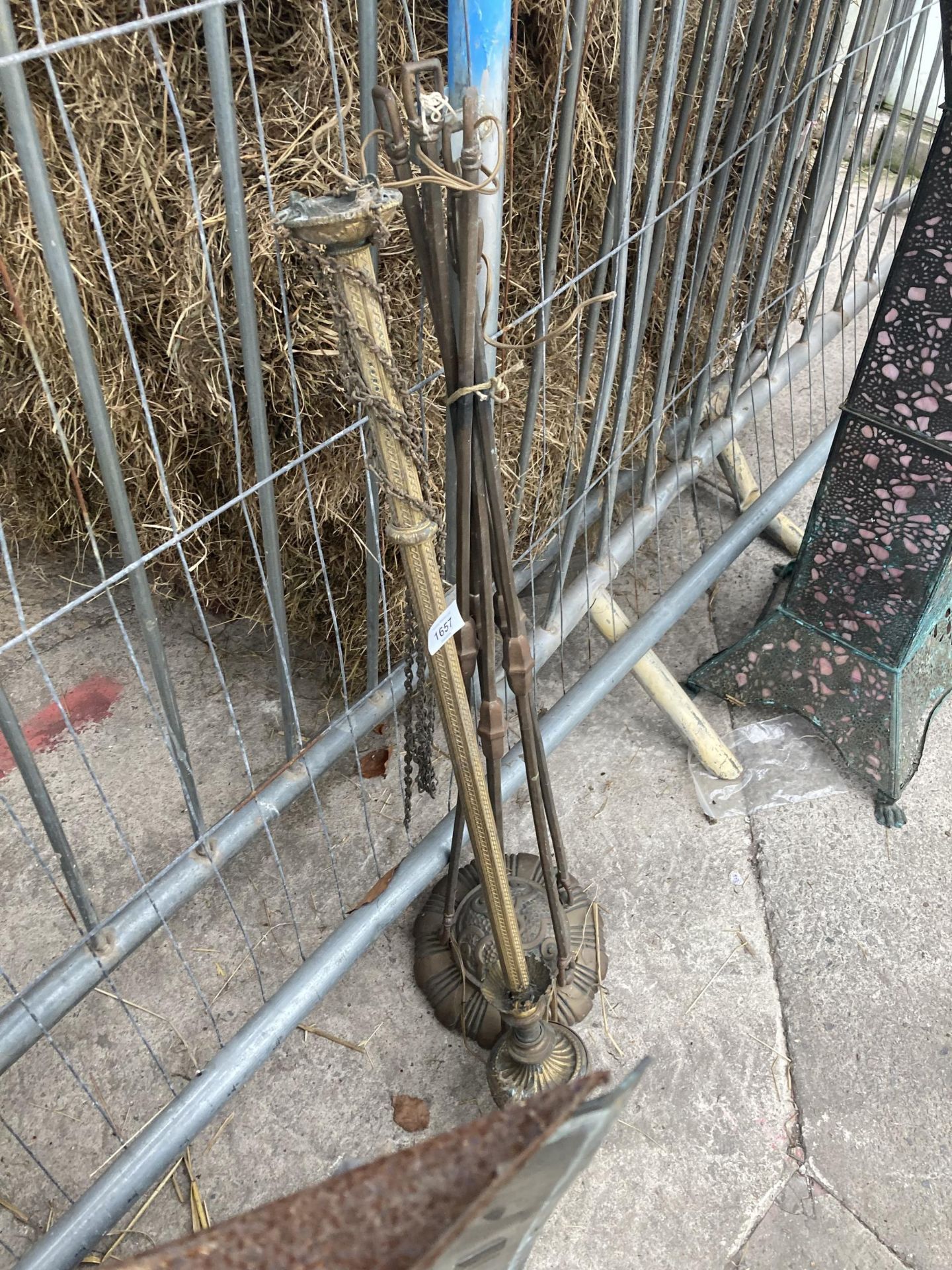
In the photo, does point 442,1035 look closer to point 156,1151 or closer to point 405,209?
point 156,1151

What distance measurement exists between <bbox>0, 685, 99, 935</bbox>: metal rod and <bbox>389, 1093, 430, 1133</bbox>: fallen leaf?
0.74m

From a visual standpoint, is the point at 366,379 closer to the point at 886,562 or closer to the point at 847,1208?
the point at 886,562

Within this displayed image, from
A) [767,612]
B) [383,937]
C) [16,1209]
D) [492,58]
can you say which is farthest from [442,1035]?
[492,58]

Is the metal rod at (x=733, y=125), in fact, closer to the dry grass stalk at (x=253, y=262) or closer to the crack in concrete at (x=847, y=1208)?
the dry grass stalk at (x=253, y=262)

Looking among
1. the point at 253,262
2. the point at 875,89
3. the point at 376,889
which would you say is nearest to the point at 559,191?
the point at 253,262

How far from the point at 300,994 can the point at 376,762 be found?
90 centimetres

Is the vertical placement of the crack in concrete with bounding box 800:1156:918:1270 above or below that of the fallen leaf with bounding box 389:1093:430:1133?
below

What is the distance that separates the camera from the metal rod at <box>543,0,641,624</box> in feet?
4.94

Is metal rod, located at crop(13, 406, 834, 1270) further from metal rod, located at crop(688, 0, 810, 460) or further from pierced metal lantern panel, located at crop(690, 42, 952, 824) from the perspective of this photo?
metal rod, located at crop(688, 0, 810, 460)

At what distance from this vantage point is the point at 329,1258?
62 cm

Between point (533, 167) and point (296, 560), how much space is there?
1.10 meters

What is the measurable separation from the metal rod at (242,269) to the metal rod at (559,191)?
0.40 meters

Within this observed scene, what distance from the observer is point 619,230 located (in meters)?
1.83

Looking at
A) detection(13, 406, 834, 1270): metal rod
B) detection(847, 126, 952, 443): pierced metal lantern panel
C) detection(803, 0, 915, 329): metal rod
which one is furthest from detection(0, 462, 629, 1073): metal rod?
detection(803, 0, 915, 329): metal rod
